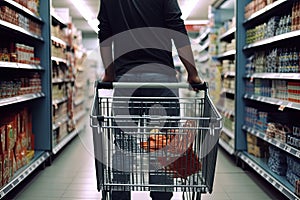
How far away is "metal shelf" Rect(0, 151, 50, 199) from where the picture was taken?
3271mm

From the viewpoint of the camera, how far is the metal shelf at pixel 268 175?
10.7ft

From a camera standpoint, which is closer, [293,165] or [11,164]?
[293,165]

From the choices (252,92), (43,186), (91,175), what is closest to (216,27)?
(252,92)

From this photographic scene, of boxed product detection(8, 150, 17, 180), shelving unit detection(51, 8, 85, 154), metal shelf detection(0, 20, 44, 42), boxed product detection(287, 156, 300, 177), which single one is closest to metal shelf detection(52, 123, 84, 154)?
shelving unit detection(51, 8, 85, 154)

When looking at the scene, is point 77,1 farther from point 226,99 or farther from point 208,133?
point 208,133

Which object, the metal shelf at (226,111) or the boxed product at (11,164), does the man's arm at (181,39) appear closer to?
the boxed product at (11,164)

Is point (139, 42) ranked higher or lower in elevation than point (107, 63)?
higher

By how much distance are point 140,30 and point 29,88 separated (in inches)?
100

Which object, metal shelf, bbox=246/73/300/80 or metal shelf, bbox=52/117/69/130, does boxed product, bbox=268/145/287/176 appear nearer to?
metal shelf, bbox=246/73/300/80

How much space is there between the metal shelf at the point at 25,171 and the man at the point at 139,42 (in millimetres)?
1464

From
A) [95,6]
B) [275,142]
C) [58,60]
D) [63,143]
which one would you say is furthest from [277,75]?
[95,6]

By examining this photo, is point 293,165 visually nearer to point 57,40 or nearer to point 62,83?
point 57,40

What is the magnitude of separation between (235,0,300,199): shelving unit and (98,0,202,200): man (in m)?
1.51

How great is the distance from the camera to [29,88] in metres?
4.37
